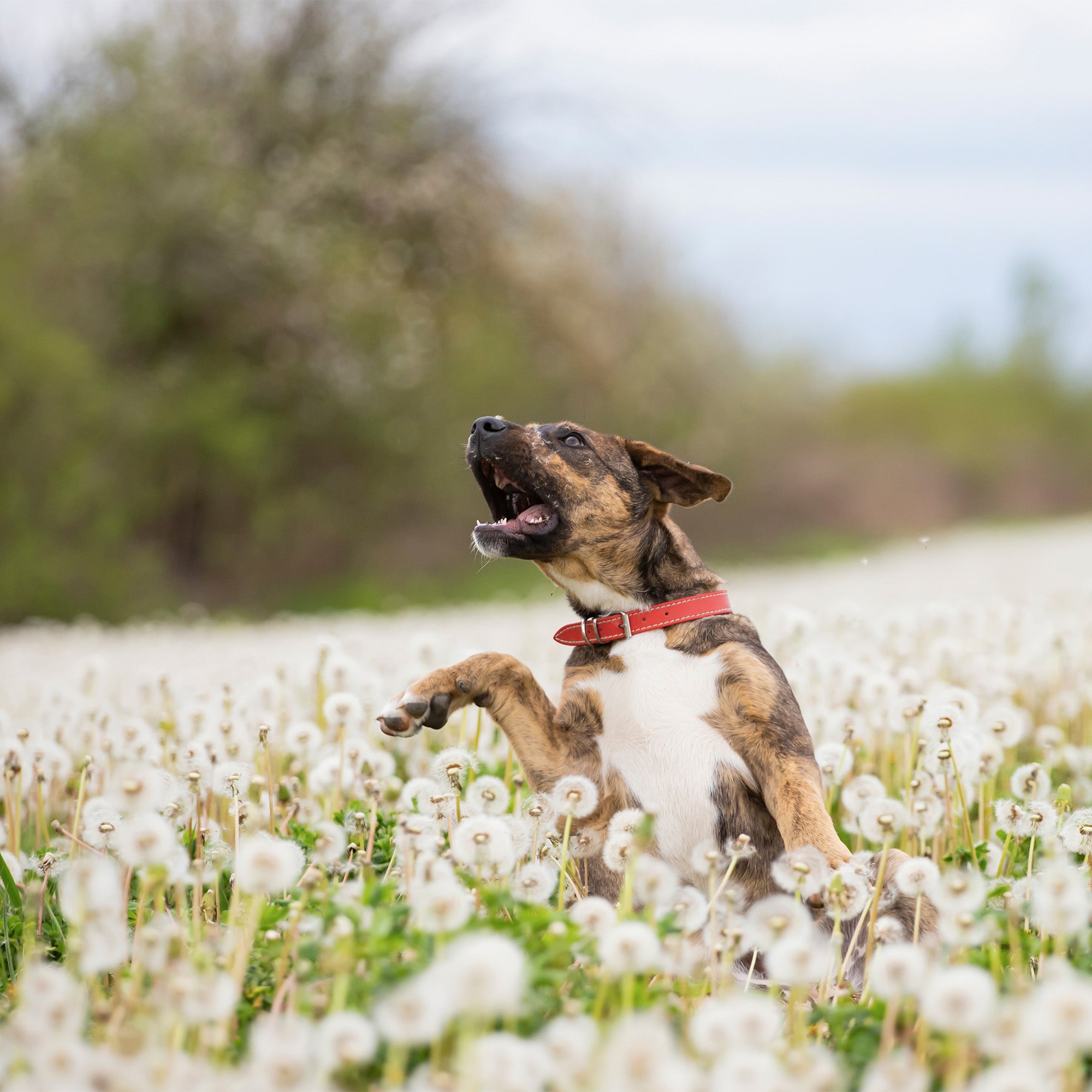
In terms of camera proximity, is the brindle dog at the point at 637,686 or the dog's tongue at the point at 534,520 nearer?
the brindle dog at the point at 637,686

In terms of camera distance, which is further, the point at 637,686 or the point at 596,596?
the point at 596,596

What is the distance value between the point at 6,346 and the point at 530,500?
12.9 m

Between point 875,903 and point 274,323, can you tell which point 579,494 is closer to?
point 875,903

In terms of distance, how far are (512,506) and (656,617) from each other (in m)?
0.89

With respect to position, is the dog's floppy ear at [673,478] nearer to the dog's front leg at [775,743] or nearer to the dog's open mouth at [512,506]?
the dog's open mouth at [512,506]

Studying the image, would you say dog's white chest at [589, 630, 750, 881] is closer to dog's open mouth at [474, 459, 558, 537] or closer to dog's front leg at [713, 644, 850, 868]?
dog's front leg at [713, 644, 850, 868]

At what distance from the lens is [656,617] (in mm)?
4465

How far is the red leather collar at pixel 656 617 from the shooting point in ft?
14.6

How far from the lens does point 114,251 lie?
19.1m

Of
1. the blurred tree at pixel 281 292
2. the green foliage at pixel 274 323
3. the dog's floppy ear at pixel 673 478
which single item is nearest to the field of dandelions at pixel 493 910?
the dog's floppy ear at pixel 673 478

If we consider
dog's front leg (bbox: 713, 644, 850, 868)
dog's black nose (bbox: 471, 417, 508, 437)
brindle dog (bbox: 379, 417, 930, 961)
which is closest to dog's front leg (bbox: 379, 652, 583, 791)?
brindle dog (bbox: 379, 417, 930, 961)

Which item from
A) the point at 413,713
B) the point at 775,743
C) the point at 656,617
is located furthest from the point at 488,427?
the point at 775,743

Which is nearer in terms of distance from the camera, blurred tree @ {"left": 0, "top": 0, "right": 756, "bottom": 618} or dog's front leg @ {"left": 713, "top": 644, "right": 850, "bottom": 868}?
dog's front leg @ {"left": 713, "top": 644, "right": 850, "bottom": 868}

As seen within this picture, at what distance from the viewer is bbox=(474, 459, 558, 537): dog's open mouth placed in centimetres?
463
